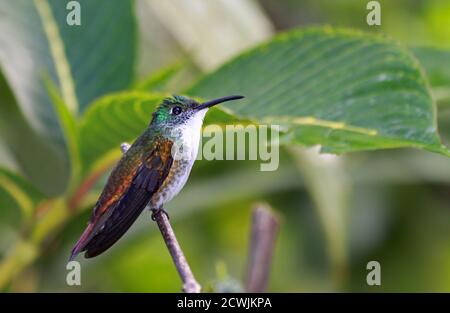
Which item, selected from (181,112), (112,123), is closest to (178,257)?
(181,112)

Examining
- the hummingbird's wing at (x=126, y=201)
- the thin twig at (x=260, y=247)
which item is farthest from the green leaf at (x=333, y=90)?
the hummingbird's wing at (x=126, y=201)

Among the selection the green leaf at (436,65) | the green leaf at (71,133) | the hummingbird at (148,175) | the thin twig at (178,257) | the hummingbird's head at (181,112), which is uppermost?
the green leaf at (436,65)

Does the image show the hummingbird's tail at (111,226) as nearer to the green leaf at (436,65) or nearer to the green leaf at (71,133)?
the green leaf at (71,133)

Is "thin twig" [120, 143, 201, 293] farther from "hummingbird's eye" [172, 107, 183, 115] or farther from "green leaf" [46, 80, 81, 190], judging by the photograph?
"green leaf" [46, 80, 81, 190]

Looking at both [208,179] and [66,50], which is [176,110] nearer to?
[66,50]

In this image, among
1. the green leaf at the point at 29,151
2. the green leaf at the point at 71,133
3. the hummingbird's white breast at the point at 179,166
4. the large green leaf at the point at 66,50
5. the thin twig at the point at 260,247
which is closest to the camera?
the hummingbird's white breast at the point at 179,166

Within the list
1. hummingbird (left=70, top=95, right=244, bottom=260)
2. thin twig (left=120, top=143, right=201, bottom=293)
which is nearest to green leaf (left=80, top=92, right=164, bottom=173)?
hummingbird (left=70, top=95, right=244, bottom=260)
